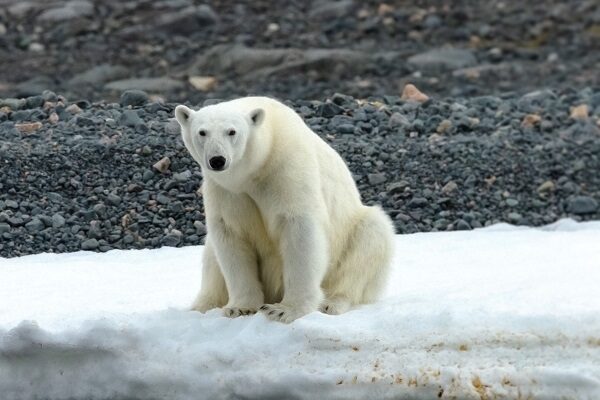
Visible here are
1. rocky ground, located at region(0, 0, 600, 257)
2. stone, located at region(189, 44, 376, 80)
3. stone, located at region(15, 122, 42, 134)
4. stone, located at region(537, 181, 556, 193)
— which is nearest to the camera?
rocky ground, located at region(0, 0, 600, 257)

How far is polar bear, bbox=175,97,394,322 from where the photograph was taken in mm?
5633

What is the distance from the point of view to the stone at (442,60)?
1877 centimetres

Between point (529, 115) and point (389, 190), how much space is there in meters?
2.55

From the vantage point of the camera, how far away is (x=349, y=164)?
10.4m

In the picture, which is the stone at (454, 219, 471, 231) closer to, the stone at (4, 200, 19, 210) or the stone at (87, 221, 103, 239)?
the stone at (87, 221, 103, 239)

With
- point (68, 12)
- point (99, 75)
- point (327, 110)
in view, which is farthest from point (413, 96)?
point (68, 12)

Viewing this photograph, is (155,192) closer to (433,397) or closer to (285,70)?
(433,397)

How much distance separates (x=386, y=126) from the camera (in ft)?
36.6

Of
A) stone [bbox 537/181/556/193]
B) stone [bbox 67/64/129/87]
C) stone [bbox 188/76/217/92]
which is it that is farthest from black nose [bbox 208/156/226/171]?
stone [bbox 67/64/129/87]

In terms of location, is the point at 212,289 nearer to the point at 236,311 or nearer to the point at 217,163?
the point at 236,311

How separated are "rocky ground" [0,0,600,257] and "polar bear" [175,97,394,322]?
325cm

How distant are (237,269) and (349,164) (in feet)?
15.0

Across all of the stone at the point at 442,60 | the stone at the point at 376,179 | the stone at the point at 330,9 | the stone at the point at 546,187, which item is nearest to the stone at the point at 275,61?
the stone at the point at 442,60

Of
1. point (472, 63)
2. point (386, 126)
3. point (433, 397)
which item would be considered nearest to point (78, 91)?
point (472, 63)
